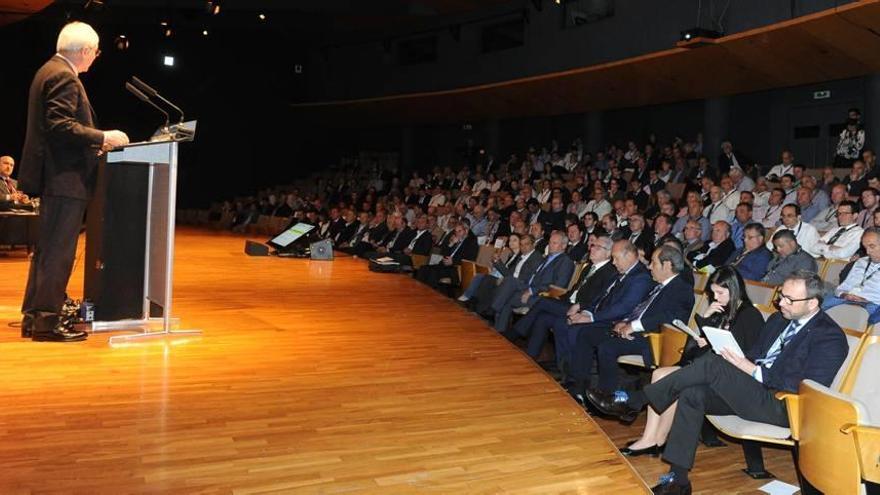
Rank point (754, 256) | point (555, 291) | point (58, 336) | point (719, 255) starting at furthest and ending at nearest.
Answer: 1. point (719, 255)
2. point (754, 256)
3. point (555, 291)
4. point (58, 336)

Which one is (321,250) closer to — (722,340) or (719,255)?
(719,255)

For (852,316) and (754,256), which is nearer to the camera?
(852,316)

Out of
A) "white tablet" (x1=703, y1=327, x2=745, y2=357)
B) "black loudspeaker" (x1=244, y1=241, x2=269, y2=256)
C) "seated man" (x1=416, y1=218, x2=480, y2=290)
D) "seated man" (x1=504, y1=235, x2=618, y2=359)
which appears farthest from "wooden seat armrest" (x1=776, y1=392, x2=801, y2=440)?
"black loudspeaker" (x1=244, y1=241, x2=269, y2=256)

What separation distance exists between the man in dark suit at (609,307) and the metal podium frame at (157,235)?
2149mm

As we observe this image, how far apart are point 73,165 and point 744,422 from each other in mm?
2989

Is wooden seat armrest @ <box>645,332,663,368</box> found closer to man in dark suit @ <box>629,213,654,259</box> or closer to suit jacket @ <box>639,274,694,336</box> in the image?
suit jacket @ <box>639,274,694,336</box>

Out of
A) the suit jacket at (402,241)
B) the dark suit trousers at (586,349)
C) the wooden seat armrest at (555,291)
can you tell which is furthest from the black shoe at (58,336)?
the suit jacket at (402,241)

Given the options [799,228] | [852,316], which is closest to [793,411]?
[852,316]

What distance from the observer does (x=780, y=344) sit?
309 cm

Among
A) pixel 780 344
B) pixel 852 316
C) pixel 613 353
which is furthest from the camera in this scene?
pixel 613 353

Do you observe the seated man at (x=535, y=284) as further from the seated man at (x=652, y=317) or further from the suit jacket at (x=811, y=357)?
the suit jacket at (x=811, y=357)

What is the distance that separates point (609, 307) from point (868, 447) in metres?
2.27

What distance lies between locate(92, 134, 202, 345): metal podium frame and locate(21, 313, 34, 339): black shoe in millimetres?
284

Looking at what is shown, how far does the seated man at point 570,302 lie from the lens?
4.81m
